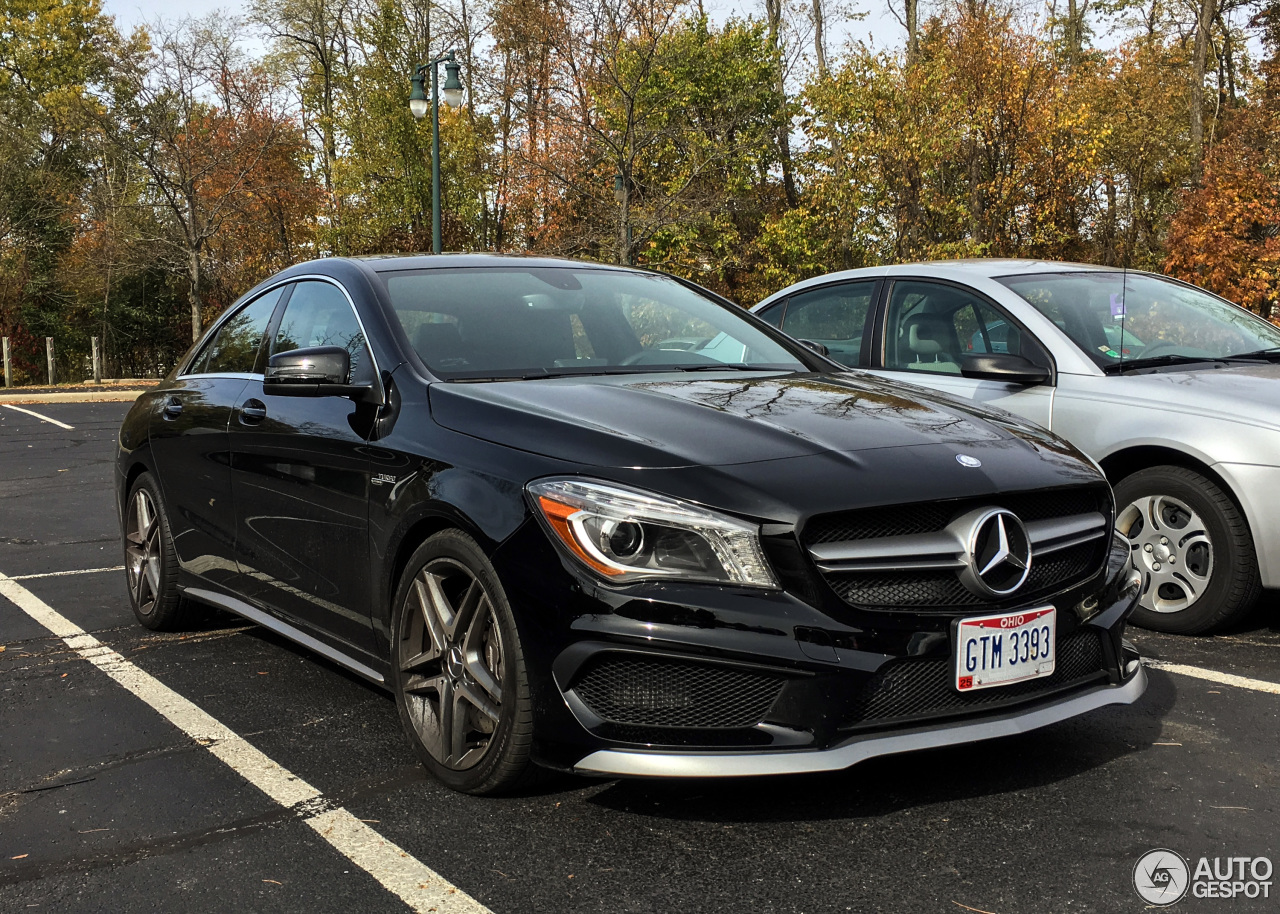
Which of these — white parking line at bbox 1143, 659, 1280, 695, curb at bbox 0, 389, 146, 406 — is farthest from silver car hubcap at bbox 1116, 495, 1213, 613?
curb at bbox 0, 389, 146, 406

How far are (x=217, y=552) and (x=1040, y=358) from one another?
3755 mm

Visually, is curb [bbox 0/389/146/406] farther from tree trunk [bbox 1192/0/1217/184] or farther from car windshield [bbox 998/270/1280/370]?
tree trunk [bbox 1192/0/1217/184]

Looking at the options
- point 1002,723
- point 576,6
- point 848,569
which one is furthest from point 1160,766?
point 576,6

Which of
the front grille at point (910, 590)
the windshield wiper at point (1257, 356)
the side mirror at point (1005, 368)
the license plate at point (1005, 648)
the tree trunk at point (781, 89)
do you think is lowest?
the license plate at point (1005, 648)

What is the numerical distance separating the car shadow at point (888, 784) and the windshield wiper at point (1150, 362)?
227 cm

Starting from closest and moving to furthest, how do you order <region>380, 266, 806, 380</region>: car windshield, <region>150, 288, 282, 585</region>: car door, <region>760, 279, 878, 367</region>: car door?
<region>380, 266, 806, 380</region>: car windshield < <region>150, 288, 282, 585</region>: car door < <region>760, 279, 878, 367</region>: car door

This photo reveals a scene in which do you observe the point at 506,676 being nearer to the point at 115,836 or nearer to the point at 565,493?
the point at 565,493

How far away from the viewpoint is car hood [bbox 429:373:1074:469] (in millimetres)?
3230

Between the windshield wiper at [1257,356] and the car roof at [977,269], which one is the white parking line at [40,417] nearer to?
the car roof at [977,269]

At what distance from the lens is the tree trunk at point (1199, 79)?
31031 millimetres

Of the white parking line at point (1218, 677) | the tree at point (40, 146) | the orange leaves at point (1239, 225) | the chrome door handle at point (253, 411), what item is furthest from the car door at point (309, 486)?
the tree at point (40, 146)

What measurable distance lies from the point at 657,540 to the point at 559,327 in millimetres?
1535

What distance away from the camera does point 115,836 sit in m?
3.25

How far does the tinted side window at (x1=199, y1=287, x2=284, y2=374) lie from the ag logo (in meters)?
3.55
